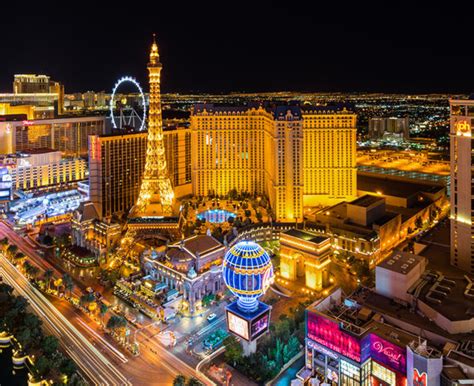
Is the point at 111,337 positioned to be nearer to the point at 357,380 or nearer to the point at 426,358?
the point at 357,380

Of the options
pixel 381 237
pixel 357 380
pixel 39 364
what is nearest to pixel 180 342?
pixel 39 364

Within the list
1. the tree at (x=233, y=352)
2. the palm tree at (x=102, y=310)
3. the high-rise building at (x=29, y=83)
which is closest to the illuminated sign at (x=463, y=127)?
the tree at (x=233, y=352)

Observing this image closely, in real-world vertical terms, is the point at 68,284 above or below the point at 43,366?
above

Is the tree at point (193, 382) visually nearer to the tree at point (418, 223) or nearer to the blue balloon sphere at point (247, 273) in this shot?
the blue balloon sphere at point (247, 273)

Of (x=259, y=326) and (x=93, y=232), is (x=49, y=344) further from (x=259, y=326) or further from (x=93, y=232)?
(x=93, y=232)

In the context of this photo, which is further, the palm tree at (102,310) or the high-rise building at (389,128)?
the high-rise building at (389,128)

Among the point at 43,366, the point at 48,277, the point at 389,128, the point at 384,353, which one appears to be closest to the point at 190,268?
the point at 48,277
